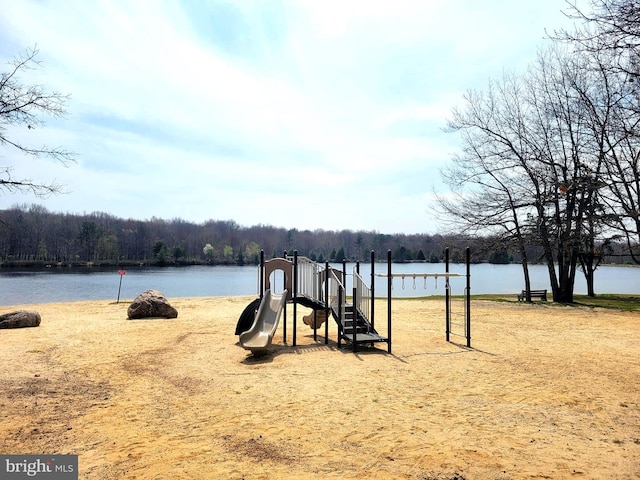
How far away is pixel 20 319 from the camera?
38.0 ft

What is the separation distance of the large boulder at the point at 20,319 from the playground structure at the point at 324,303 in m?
6.09

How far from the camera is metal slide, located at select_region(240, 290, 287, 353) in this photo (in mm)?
8312

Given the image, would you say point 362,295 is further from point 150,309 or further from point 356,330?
point 150,309

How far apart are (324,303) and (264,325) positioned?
1654 mm

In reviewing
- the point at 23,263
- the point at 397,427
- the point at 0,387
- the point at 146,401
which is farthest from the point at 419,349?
the point at 23,263

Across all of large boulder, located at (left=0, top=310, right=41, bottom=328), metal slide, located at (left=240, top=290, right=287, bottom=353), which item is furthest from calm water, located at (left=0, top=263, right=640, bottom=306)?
large boulder, located at (left=0, top=310, right=41, bottom=328)

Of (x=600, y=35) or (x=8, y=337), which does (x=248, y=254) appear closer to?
(x=8, y=337)

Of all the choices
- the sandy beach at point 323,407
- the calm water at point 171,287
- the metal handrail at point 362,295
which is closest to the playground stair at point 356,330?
the metal handrail at point 362,295

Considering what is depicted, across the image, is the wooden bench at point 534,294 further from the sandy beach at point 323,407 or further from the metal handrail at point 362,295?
the metal handrail at point 362,295

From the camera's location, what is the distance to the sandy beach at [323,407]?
→ 12.7 ft

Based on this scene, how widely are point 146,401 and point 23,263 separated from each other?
8052 centimetres

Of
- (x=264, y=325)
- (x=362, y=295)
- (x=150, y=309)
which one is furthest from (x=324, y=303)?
(x=150, y=309)

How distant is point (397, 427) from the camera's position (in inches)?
185

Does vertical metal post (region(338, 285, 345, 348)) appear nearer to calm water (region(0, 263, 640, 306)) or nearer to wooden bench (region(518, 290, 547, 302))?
calm water (region(0, 263, 640, 306))
